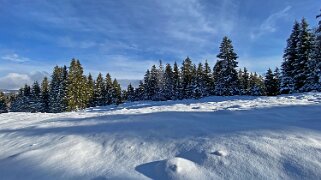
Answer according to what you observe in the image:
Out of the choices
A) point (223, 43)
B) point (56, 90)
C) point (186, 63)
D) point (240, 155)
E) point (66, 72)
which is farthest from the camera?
point (186, 63)

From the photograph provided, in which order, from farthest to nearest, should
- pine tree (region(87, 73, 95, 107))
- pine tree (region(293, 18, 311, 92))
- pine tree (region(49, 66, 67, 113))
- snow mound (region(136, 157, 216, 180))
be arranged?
1. pine tree (region(87, 73, 95, 107))
2. pine tree (region(49, 66, 67, 113))
3. pine tree (region(293, 18, 311, 92))
4. snow mound (region(136, 157, 216, 180))

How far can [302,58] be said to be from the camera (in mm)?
34031

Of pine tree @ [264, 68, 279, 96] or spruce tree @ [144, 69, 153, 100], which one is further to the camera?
spruce tree @ [144, 69, 153, 100]

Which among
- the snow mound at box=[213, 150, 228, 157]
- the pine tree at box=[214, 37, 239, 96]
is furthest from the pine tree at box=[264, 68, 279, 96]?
the snow mound at box=[213, 150, 228, 157]

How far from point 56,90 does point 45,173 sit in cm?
6147

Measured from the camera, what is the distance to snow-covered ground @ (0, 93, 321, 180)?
15.7 feet

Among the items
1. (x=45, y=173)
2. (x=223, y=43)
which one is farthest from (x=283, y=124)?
(x=223, y=43)

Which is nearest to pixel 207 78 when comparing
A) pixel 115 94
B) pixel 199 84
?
pixel 199 84

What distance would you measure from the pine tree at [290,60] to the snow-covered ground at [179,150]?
29.2m

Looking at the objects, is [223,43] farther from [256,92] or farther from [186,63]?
[186,63]

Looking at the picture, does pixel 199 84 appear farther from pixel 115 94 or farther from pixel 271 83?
pixel 115 94

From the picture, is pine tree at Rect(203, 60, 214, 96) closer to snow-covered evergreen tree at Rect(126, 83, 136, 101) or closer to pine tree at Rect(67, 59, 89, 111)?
pine tree at Rect(67, 59, 89, 111)

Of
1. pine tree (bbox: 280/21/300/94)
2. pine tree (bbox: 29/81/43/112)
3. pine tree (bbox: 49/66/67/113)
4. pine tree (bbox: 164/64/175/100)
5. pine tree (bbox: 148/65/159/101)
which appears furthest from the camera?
pine tree (bbox: 29/81/43/112)

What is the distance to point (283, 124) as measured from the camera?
6742mm
